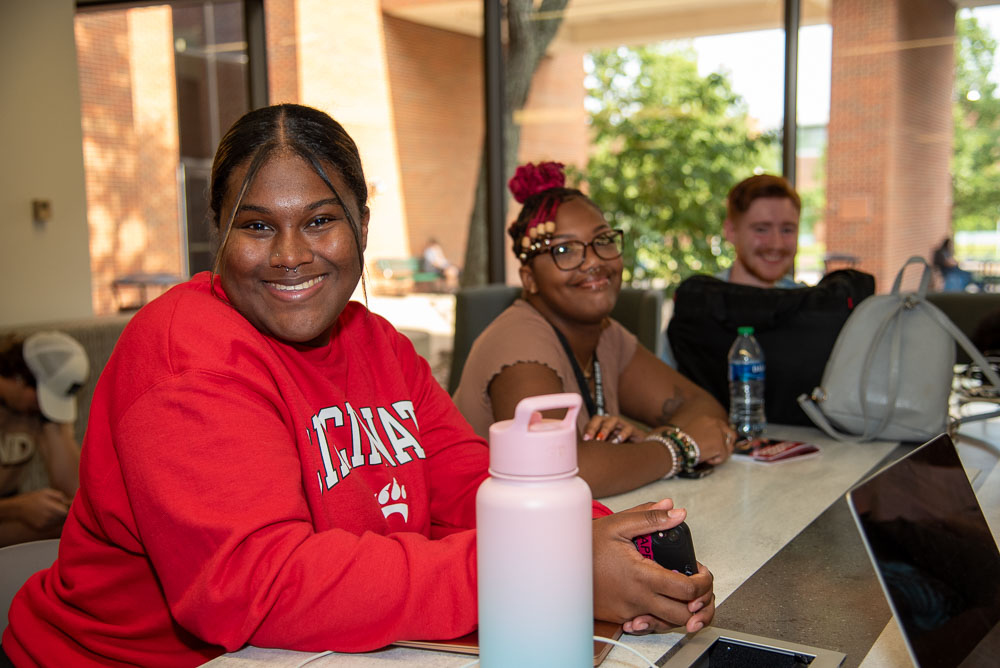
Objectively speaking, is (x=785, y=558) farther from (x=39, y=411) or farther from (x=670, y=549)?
(x=39, y=411)

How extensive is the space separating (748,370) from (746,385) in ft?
0.21

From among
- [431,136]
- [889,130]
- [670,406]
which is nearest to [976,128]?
[889,130]

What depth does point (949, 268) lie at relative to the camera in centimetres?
455

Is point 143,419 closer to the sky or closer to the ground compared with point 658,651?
closer to the sky

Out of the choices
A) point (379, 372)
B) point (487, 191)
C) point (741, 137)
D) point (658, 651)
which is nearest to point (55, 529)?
point (379, 372)

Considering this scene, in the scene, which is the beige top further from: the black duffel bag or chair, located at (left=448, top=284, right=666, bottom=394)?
chair, located at (left=448, top=284, right=666, bottom=394)

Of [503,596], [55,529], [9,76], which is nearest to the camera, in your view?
[503,596]

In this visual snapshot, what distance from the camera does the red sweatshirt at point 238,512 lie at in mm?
902

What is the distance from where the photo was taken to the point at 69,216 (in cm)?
423

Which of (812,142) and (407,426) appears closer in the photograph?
(407,426)

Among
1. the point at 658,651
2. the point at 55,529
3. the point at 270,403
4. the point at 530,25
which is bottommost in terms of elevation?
the point at 55,529

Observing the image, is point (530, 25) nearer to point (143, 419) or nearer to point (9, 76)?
point (9, 76)

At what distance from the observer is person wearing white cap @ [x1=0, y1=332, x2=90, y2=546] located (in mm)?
2688

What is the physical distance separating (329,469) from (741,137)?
4.18 meters
